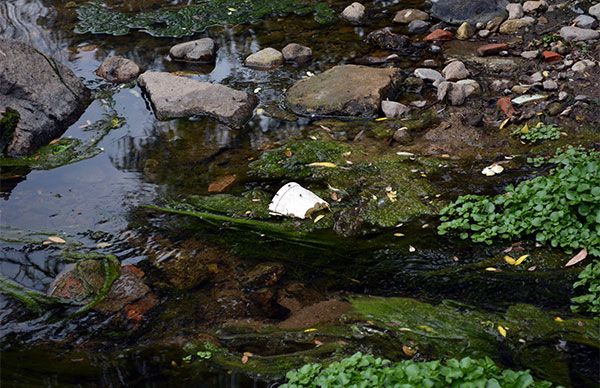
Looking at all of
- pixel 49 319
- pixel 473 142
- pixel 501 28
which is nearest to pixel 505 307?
pixel 473 142

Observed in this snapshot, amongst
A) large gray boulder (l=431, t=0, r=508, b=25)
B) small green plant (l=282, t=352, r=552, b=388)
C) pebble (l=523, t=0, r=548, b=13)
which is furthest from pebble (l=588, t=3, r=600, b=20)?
small green plant (l=282, t=352, r=552, b=388)

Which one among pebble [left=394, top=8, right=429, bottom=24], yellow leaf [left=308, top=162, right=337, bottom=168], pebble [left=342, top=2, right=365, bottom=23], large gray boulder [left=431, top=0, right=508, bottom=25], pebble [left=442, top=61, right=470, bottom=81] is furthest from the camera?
pebble [left=342, top=2, right=365, bottom=23]

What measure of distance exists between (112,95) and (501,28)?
3862mm

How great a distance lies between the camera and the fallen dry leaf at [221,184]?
18.7ft

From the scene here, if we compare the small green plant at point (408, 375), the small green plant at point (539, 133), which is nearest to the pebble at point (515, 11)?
the small green plant at point (539, 133)

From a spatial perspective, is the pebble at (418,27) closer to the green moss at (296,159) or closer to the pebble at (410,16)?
the pebble at (410,16)

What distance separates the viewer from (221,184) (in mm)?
5781

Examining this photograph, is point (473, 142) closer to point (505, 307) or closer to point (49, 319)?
point (505, 307)

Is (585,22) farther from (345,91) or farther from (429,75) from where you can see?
(345,91)

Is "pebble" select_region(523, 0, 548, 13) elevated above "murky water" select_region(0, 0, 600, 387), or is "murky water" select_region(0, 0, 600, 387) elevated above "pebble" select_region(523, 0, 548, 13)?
"pebble" select_region(523, 0, 548, 13)

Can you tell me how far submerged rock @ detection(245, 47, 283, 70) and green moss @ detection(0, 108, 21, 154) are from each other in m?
2.35

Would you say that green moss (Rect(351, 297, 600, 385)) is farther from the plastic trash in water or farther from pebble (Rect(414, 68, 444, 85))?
pebble (Rect(414, 68, 444, 85))

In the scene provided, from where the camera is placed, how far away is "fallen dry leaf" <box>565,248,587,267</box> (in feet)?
14.6

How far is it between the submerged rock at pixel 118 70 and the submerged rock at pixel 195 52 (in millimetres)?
480
